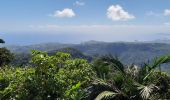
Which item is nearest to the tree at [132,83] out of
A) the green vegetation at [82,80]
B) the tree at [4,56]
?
the green vegetation at [82,80]

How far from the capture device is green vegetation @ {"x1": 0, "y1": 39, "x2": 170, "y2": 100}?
36.9ft

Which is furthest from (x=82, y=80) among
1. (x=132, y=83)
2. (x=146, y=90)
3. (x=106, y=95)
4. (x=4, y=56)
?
(x=4, y=56)

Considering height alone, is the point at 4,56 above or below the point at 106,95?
below

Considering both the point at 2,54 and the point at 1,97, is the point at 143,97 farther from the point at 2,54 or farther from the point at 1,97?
the point at 2,54

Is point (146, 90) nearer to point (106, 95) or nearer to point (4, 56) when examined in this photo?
point (106, 95)

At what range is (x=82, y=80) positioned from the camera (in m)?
12.8

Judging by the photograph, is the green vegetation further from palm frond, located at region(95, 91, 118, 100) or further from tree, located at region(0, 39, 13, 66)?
tree, located at region(0, 39, 13, 66)

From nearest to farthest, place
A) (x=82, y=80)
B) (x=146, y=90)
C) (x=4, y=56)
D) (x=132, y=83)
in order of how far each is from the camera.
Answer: (x=146, y=90) → (x=132, y=83) → (x=82, y=80) → (x=4, y=56)

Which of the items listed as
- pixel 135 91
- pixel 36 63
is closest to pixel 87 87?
pixel 135 91

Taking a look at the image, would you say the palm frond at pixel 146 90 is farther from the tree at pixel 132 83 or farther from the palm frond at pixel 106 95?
the palm frond at pixel 106 95

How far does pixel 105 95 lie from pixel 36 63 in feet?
9.96

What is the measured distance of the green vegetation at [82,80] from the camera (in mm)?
11258

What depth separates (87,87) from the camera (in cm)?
1340

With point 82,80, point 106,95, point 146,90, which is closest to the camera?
point 146,90
